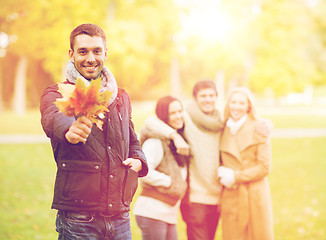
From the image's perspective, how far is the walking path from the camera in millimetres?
15031

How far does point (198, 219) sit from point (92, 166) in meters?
2.28

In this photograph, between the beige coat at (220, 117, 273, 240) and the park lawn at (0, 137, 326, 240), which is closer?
the beige coat at (220, 117, 273, 240)

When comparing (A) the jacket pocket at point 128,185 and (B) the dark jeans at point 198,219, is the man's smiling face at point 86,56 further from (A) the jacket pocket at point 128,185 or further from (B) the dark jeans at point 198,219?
(B) the dark jeans at point 198,219

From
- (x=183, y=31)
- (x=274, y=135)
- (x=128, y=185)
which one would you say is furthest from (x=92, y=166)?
(x=183, y=31)

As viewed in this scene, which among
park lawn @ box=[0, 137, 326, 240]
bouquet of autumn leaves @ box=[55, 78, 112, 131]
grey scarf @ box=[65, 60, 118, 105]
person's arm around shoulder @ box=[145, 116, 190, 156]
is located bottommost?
park lawn @ box=[0, 137, 326, 240]

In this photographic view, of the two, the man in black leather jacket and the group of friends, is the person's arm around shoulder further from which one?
the man in black leather jacket

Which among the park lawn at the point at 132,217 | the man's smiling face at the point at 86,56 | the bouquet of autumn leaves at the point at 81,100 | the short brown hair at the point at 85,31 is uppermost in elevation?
the short brown hair at the point at 85,31

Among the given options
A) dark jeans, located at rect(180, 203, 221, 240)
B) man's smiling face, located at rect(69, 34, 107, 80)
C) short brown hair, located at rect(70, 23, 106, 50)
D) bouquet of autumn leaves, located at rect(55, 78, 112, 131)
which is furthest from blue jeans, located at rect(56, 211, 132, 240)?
dark jeans, located at rect(180, 203, 221, 240)

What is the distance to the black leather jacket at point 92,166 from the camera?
93.5 inches

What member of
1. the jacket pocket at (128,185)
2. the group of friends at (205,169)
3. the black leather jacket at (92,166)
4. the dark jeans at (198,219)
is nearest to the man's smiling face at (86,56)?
the black leather jacket at (92,166)

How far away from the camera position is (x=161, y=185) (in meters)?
4.07

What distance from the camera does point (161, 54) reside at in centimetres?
2517

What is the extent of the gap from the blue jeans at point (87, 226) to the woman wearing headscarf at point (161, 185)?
148 cm

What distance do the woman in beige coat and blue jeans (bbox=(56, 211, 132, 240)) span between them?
2023 millimetres
